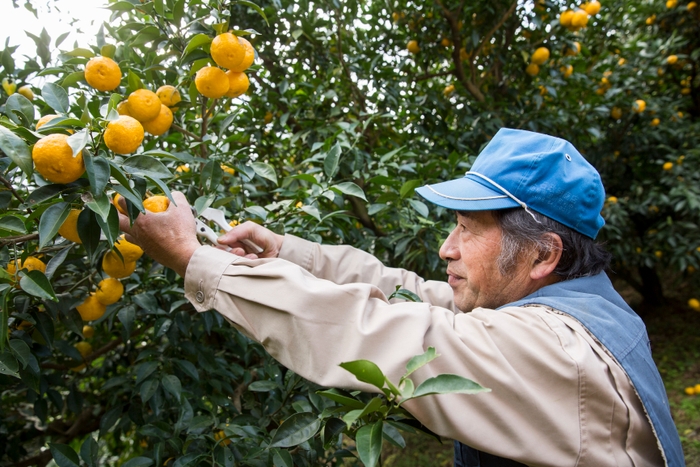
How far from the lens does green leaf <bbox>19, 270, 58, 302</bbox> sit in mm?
1052

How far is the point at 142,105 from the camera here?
1328 mm

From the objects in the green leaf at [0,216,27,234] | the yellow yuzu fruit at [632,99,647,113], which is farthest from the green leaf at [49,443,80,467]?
the yellow yuzu fruit at [632,99,647,113]

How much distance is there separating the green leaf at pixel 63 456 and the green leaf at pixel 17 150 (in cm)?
77

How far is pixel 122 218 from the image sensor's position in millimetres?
1180

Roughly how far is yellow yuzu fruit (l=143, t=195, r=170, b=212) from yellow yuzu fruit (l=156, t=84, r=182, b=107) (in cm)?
44

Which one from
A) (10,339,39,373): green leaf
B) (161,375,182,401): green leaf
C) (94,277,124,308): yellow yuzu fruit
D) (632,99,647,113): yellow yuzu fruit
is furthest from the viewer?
(632,99,647,113): yellow yuzu fruit

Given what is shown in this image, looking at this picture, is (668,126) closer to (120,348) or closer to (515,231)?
(515,231)

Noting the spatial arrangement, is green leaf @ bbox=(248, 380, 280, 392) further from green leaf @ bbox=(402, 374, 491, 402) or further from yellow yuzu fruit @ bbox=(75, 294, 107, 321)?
green leaf @ bbox=(402, 374, 491, 402)

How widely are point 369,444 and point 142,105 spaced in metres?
0.97

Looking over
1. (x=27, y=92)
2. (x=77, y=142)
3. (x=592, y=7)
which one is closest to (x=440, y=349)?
(x=77, y=142)

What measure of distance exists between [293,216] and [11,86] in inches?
40.4

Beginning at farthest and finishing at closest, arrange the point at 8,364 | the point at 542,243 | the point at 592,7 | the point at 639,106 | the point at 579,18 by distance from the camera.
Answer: the point at 639,106
the point at 592,7
the point at 579,18
the point at 542,243
the point at 8,364

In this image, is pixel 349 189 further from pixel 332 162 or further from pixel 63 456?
pixel 63 456

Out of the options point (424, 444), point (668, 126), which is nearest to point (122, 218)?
point (424, 444)
